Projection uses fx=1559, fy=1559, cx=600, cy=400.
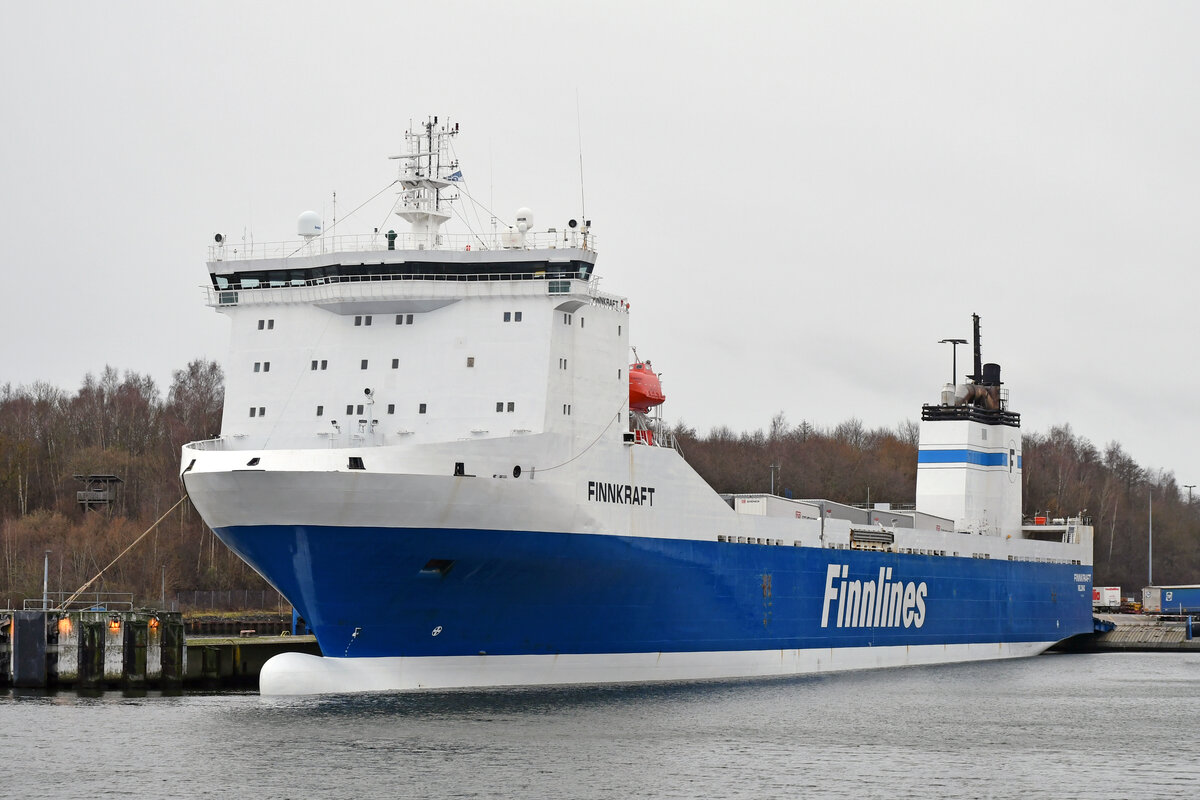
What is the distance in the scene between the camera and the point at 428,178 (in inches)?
1196

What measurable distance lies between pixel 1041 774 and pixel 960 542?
21.3m

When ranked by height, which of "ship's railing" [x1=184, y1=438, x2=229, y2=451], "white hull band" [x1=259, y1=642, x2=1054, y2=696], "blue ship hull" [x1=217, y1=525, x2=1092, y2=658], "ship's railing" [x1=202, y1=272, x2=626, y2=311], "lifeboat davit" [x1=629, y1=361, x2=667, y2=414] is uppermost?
"ship's railing" [x1=202, y1=272, x2=626, y2=311]

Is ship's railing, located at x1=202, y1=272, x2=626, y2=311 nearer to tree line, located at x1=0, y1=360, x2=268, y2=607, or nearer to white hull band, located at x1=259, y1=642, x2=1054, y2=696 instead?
white hull band, located at x1=259, y1=642, x2=1054, y2=696

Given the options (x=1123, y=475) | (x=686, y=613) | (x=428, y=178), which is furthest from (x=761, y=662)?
(x=1123, y=475)

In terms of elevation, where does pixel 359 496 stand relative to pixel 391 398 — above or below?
below

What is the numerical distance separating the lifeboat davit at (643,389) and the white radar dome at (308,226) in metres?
6.73

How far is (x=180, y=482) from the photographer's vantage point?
53.9m

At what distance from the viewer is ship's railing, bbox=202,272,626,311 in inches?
1115

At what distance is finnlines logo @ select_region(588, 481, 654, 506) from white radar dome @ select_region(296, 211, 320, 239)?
285 inches

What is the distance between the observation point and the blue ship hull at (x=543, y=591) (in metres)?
26.1

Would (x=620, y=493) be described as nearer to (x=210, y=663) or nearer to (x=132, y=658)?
(x=210, y=663)

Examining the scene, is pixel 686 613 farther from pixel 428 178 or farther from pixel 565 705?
pixel 428 178

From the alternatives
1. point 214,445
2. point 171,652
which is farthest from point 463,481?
point 171,652

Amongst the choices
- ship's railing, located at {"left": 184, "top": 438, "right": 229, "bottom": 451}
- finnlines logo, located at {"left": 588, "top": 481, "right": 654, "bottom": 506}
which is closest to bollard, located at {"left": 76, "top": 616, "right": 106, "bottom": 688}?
ship's railing, located at {"left": 184, "top": 438, "right": 229, "bottom": 451}
